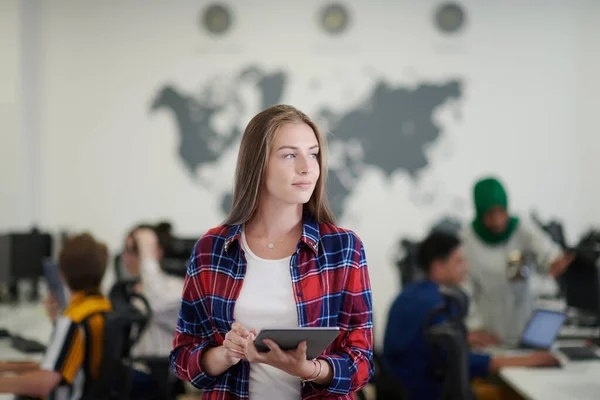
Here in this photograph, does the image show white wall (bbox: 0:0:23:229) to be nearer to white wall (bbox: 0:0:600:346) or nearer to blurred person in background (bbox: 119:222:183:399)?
white wall (bbox: 0:0:600:346)

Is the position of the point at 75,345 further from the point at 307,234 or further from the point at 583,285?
the point at 583,285

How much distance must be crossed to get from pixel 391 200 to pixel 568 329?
2980 mm

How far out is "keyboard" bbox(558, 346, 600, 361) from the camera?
3398mm

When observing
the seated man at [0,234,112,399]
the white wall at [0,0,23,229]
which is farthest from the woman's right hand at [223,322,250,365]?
the white wall at [0,0,23,229]

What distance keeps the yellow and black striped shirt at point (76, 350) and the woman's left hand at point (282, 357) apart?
1265 mm

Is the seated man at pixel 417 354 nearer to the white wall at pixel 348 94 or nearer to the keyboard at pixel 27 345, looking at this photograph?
the keyboard at pixel 27 345

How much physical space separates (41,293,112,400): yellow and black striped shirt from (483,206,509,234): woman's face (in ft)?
7.67

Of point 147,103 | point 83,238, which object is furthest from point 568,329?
point 147,103

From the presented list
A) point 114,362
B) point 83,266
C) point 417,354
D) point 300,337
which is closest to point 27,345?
point 83,266

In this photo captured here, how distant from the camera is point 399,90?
711 centimetres

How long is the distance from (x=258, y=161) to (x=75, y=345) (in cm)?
129

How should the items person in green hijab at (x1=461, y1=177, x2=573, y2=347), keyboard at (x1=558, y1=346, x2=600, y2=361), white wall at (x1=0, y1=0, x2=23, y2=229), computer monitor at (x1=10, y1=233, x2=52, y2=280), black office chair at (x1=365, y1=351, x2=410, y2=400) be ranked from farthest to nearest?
white wall at (x1=0, y1=0, x2=23, y2=229) → computer monitor at (x1=10, y1=233, x2=52, y2=280) → person in green hijab at (x1=461, y1=177, x2=573, y2=347) → keyboard at (x1=558, y1=346, x2=600, y2=361) → black office chair at (x1=365, y1=351, x2=410, y2=400)

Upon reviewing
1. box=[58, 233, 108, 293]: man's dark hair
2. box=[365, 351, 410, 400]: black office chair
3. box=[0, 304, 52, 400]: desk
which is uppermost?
box=[58, 233, 108, 293]: man's dark hair

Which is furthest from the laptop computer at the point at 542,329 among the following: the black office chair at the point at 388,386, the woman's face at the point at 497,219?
the black office chair at the point at 388,386
